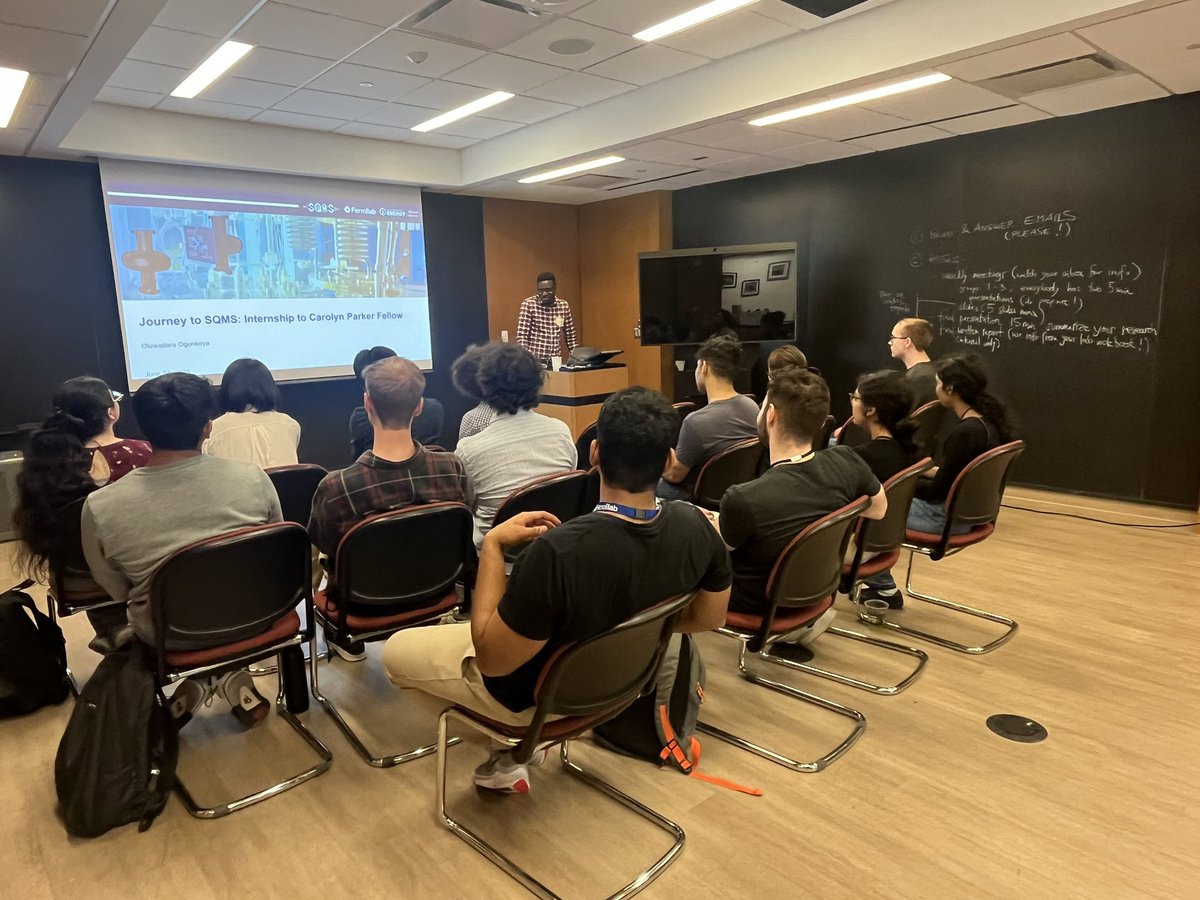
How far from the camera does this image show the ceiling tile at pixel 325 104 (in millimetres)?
5246

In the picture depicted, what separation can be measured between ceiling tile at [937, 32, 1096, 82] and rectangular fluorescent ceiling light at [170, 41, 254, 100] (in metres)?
4.01

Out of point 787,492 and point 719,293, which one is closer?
point 787,492

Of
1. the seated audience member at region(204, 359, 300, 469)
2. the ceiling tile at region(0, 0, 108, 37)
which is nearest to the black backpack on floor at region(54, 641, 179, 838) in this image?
the seated audience member at region(204, 359, 300, 469)

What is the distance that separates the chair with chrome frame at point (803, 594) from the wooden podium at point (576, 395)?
436 centimetres

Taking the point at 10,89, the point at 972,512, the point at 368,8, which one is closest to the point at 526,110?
the point at 368,8

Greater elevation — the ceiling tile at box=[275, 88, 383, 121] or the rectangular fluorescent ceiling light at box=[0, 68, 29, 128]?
the ceiling tile at box=[275, 88, 383, 121]

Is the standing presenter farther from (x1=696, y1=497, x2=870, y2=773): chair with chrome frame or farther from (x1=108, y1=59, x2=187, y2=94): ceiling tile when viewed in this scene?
(x1=696, y1=497, x2=870, y2=773): chair with chrome frame

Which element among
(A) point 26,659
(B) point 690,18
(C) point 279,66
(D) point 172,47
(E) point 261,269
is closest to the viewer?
(A) point 26,659

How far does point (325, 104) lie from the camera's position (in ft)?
17.9

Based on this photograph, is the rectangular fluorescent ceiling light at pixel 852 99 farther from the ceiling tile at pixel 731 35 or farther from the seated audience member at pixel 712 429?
the seated audience member at pixel 712 429

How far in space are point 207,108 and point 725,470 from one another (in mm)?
4798

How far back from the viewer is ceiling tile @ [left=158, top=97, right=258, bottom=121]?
529 cm

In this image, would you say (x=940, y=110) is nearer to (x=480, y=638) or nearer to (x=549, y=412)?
(x=549, y=412)

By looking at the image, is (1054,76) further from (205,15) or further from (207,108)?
(207,108)
